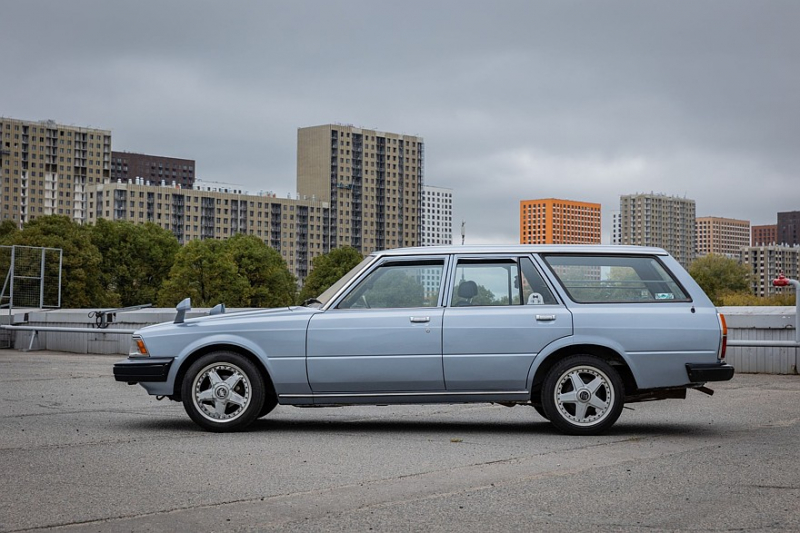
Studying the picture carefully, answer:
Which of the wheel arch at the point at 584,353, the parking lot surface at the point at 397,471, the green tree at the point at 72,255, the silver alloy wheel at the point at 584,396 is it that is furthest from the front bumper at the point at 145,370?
the green tree at the point at 72,255

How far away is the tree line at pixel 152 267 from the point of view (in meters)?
84.4

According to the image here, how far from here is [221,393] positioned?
10016 mm

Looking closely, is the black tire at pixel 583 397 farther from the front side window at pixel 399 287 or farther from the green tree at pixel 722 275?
the green tree at pixel 722 275

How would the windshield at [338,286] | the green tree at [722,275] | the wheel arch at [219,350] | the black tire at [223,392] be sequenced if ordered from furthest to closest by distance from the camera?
the green tree at [722,275] → the windshield at [338,286] → the wheel arch at [219,350] → the black tire at [223,392]

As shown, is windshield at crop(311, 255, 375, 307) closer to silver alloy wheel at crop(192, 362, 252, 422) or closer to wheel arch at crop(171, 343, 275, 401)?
wheel arch at crop(171, 343, 275, 401)

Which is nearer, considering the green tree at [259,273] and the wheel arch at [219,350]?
the wheel arch at [219,350]

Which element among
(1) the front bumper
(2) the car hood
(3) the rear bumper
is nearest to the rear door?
(3) the rear bumper

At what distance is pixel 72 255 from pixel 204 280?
13686mm

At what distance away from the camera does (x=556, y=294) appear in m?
10.1

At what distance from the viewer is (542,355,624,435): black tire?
9727 mm

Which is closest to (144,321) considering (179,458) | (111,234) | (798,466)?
(179,458)

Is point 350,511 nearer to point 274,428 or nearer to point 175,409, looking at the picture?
point 274,428

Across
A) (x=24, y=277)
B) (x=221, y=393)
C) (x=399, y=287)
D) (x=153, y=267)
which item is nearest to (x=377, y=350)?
(x=399, y=287)

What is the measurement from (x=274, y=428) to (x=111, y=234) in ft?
306
